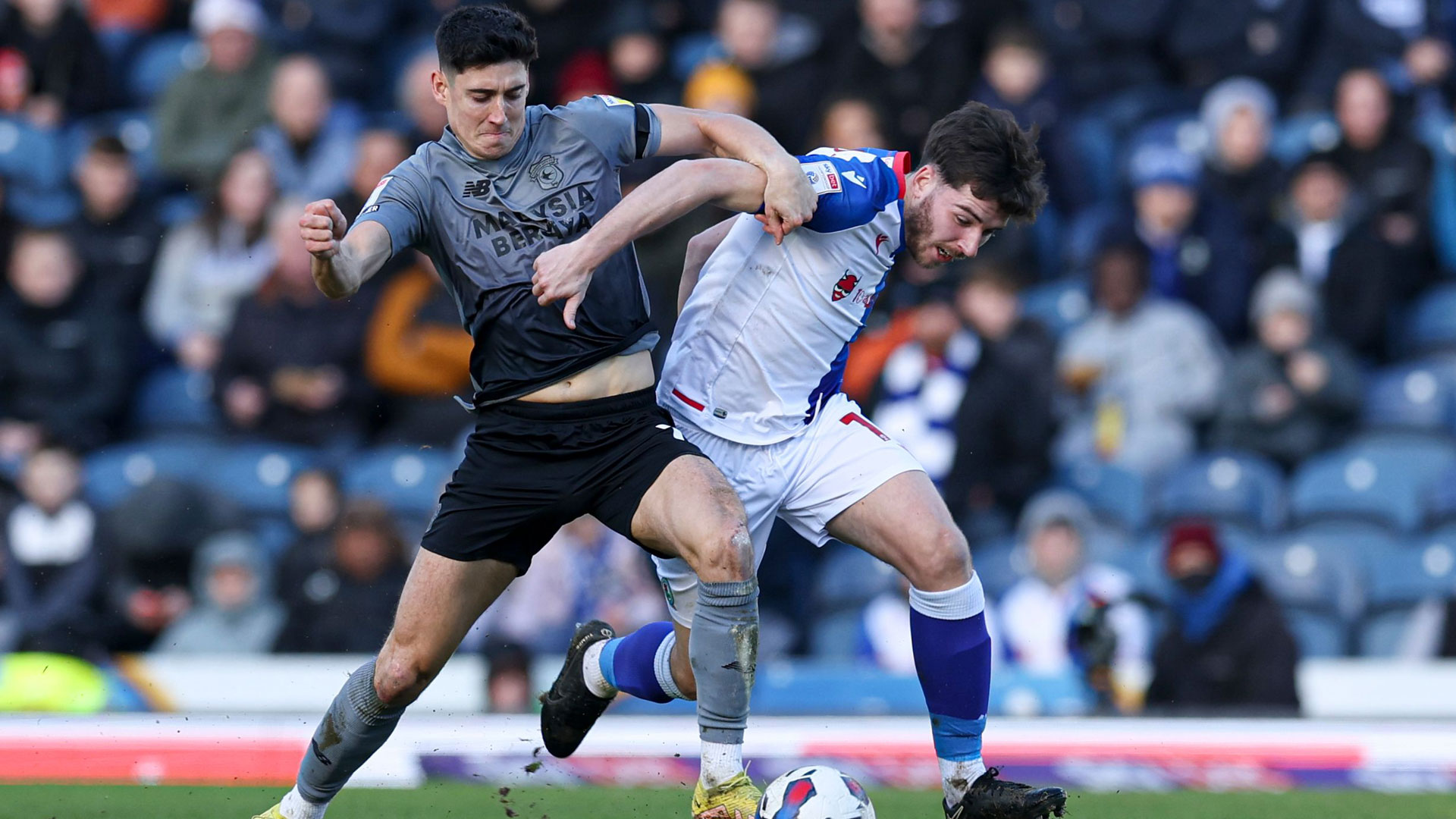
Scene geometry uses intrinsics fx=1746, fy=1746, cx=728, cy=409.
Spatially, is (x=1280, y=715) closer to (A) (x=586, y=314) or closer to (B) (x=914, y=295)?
(B) (x=914, y=295)

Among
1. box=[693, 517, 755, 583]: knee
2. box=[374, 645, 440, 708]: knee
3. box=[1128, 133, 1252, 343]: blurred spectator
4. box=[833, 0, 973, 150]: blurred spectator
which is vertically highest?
box=[833, 0, 973, 150]: blurred spectator

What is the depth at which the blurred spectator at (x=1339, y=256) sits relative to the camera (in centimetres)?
959

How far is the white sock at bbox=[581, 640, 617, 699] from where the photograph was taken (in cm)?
602

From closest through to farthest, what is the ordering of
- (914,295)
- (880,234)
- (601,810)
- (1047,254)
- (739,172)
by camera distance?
(739,172) → (880,234) → (601,810) → (914,295) → (1047,254)

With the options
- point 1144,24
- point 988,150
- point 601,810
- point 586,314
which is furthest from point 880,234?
point 1144,24

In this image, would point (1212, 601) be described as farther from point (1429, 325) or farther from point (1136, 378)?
point (1429, 325)

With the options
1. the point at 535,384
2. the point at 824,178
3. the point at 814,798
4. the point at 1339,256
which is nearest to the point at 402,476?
the point at 535,384

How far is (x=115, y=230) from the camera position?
10469 mm

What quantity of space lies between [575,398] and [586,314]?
0.25 metres

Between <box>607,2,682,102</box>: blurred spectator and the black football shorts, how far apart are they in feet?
17.8

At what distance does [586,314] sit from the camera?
5.09 meters

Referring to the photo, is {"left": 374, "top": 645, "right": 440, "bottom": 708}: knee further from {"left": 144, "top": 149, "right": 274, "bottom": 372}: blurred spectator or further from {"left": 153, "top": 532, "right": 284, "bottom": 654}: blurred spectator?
{"left": 144, "top": 149, "right": 274, "bottom": 372}: blurred spectator

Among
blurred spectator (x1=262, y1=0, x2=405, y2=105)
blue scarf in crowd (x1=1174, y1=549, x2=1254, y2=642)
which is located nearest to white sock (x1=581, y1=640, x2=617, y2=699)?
blue scarf in crowd (x1=1174, y1=549, x2=1254, y2=642)

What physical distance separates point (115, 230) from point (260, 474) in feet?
6.54
